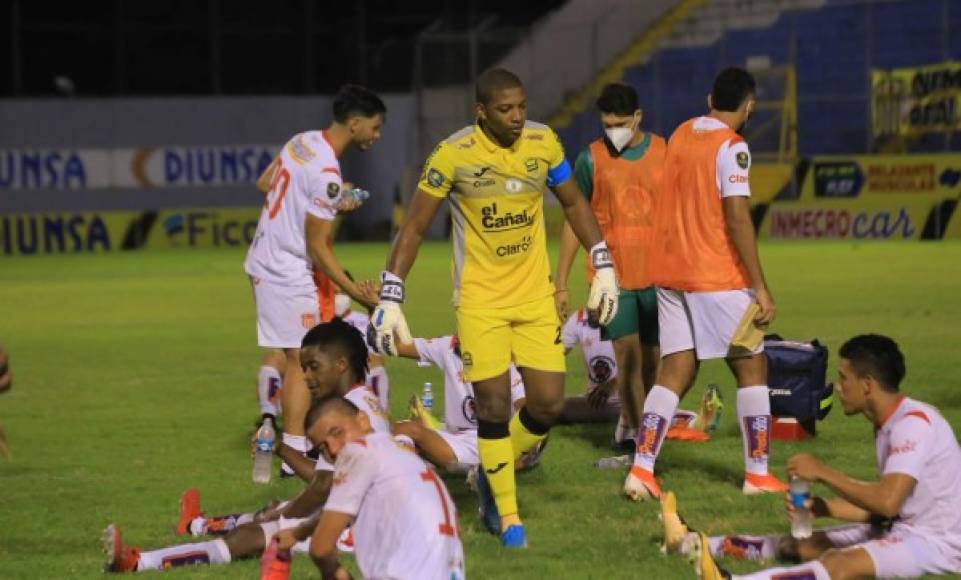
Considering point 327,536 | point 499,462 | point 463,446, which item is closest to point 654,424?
point 463,446

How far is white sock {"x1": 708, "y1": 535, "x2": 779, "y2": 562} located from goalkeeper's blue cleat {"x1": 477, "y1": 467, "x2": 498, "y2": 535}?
4.47 ft

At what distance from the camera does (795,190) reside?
37219 millimetres

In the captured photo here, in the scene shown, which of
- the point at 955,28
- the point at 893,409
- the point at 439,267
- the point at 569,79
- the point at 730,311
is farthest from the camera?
the point at 569,79

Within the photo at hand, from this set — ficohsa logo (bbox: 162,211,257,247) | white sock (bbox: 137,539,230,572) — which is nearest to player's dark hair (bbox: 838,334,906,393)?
white sock (bbox: 137,539,230,572)

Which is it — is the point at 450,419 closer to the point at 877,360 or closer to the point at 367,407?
the point at 367,407

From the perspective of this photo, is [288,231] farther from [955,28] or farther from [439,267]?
[955,28]

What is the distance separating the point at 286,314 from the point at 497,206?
258 centimetres

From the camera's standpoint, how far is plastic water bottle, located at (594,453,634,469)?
11.2 metres

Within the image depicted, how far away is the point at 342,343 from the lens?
8.13 meters

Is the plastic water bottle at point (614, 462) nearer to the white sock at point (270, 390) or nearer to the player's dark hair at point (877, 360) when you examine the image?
the white sock at point (270, 390)

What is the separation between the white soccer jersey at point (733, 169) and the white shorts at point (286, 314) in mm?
2822

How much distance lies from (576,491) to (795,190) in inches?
1088

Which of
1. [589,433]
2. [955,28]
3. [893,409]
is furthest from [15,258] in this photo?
[893,409]

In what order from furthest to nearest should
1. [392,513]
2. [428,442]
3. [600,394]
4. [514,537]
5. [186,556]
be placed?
[600,394] < [428,442] < [514,537] < [186,556] < [392,513]
